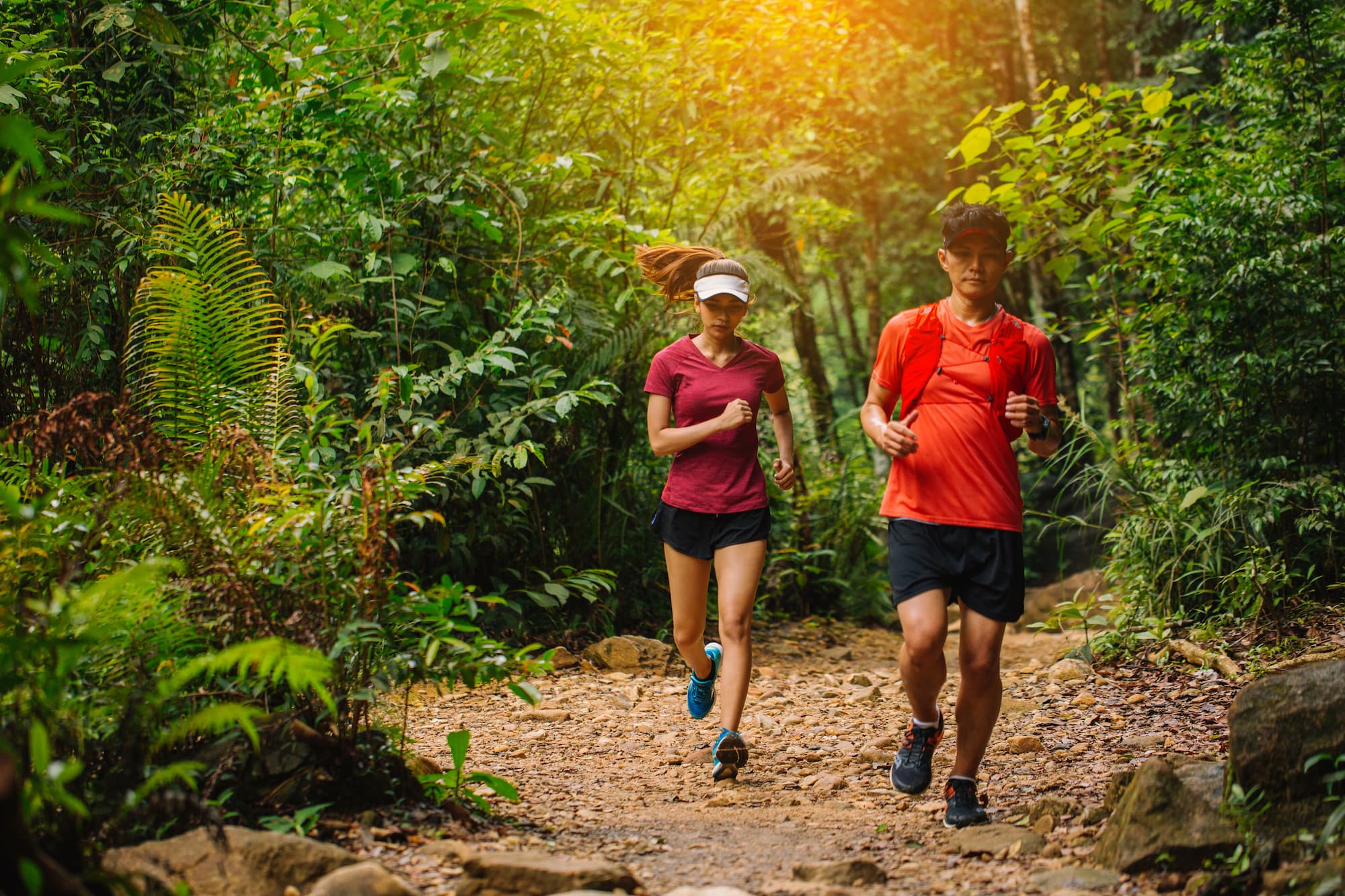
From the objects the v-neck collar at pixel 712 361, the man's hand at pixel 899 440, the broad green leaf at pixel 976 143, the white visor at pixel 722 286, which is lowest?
the man's hand at pixel 899 440

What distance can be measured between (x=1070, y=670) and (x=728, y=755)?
2646mm

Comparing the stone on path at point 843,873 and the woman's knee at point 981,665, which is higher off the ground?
the woman's knee at point 981,665

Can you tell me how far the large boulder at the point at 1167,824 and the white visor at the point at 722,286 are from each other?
2.38 m

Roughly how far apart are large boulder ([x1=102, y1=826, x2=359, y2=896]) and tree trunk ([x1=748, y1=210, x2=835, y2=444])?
8.32 m

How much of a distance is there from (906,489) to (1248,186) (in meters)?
3.72

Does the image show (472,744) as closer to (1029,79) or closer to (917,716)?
(917,716)

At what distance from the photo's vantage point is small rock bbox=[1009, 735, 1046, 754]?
456 centimetres

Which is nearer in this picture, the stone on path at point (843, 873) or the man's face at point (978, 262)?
the stone on path at point (843, 873)

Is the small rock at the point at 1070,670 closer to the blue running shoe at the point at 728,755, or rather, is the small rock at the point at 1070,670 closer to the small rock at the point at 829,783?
the small rock at the point at 829,783

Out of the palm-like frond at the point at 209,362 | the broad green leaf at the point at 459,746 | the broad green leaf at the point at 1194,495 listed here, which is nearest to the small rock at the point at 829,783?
the broad green leaf at the point at 459,746

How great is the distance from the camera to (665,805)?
3.95m

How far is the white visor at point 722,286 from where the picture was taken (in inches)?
173

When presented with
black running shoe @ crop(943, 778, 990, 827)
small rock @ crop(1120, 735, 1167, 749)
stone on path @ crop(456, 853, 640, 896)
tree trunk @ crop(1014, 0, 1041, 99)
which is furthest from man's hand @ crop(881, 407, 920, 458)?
tree trunk @ crop(1014, 0, 1041, 99)

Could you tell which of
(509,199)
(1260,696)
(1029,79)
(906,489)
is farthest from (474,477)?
(1029,79)
